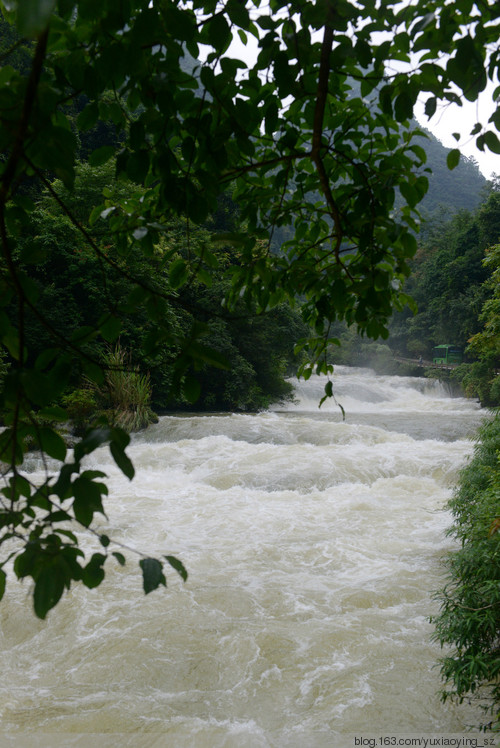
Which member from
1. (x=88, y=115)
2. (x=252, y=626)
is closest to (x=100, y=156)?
(x=88, y=115)

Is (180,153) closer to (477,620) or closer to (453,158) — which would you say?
(453,158)

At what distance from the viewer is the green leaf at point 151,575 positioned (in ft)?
2.42

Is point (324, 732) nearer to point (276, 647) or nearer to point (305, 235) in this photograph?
point (276, 647)

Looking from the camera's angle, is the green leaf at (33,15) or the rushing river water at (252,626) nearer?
the green leaf at (33,15)

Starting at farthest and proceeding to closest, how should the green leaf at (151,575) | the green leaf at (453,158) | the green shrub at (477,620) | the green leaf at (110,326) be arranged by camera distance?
1. the green shrub at (477,620)
2. the green leaf at (453,158)
3. the green leaf at (110,326)
4. the green leaf at (151,575)

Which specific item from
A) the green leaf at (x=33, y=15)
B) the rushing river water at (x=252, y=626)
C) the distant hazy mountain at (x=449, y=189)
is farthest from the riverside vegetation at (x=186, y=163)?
the distant hazy mountain at (x=449, y=189)

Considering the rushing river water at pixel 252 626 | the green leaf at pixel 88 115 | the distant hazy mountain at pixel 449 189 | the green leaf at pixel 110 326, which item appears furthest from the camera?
the distant hazy mountain at pixel 449 189

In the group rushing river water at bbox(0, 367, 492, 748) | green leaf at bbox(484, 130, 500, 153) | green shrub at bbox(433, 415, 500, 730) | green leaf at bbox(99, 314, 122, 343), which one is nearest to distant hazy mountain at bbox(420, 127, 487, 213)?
rushing river water at bbox(0, 367, 492, 748)

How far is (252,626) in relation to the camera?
12.0ft

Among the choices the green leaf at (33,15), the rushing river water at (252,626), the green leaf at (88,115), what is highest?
the green leaf at (88,115)

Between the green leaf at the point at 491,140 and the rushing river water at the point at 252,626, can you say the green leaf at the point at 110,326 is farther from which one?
the rushing river water at the point at 252,626

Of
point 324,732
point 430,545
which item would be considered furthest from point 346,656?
point 430,545

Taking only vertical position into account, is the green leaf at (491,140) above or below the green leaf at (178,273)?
above

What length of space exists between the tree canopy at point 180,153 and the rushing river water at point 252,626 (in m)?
2.08
